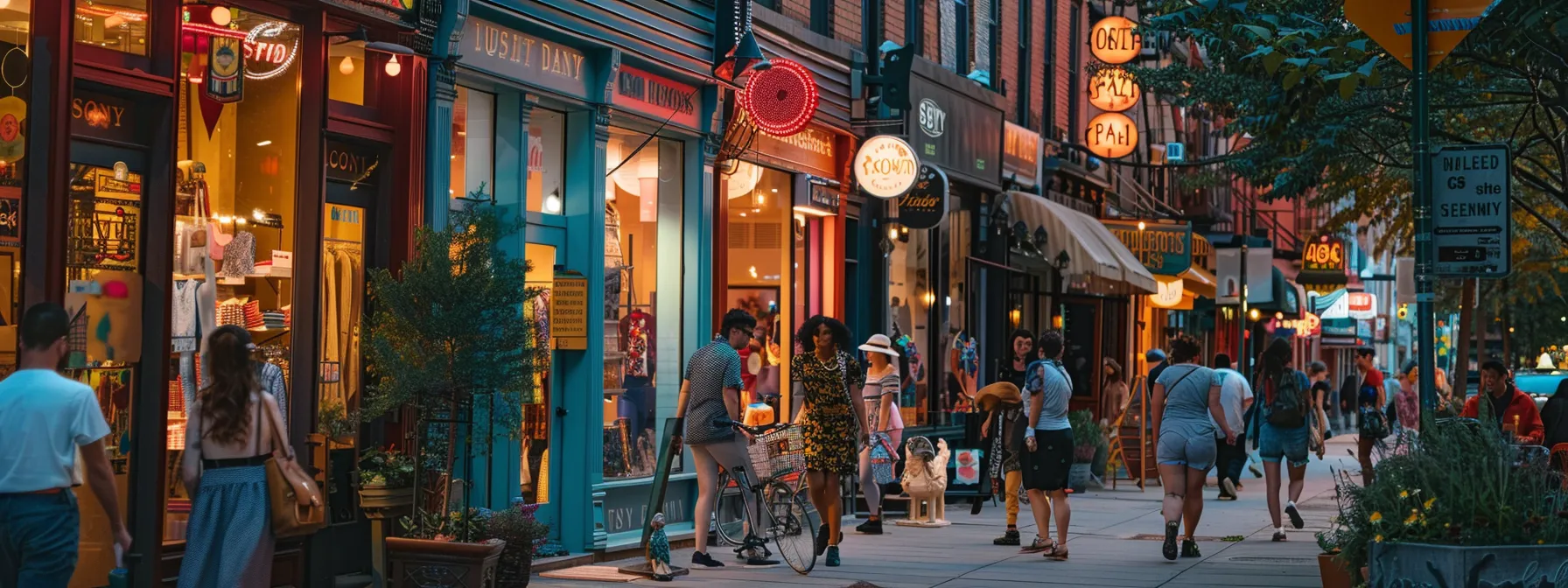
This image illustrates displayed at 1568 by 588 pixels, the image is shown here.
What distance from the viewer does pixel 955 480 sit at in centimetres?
1916

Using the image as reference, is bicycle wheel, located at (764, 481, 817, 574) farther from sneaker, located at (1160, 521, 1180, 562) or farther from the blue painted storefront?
sneaker, located at (1160, 521, 1180, 562)

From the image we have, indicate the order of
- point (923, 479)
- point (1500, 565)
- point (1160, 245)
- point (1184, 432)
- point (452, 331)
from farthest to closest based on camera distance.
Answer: point (1160, 245), point (923, 479), point (1184, 432), point (452, 331), point (1500, 565)

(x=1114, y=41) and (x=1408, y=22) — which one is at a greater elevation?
(x=1114, y=41)

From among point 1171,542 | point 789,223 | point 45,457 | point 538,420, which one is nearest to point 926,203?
point 789,223

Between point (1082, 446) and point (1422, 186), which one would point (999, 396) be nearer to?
point (1082, 446)

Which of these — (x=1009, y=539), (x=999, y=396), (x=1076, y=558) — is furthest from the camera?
(x=999, y=396)

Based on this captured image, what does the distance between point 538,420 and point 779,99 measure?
12.0 ft

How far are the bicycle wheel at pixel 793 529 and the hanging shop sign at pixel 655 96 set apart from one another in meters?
3.32

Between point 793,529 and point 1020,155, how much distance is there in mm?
12776

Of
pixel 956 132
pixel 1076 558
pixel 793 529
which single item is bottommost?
pixel 1076 558

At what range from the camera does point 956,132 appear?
21.6 meters

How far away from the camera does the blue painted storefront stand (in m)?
12.9

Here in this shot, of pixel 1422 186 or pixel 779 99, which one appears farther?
pixel 779 99

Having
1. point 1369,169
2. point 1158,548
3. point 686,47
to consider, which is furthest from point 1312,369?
point 686,47
